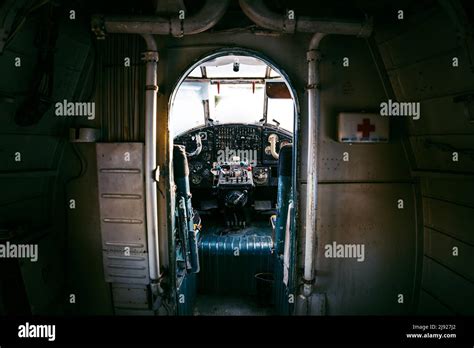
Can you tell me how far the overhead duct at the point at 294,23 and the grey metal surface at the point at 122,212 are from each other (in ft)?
5.59

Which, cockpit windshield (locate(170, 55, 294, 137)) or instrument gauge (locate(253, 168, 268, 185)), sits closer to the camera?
cockpit windshield (locate(170, 55, 294, 137))

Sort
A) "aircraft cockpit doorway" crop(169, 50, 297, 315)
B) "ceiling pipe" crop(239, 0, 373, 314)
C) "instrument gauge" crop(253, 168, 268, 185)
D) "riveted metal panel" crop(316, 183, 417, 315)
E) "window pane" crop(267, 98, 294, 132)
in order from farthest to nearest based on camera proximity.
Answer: "instrument gauge" crop(253, 168, 268, 185) → "window pane" crop(267, 98, 294, 132) → "aircraft cockpit doorway" crop(169, 50, 297, 315) → "riveted metal panel" crop(316, 183, 417, 315) → "ceiling pipe" crop(239, 0, 373, 314)

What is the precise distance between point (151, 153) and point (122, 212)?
76 centimetres

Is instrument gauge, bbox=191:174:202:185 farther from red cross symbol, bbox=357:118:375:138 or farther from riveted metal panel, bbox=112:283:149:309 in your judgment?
red cross symbol, bbox=357:118:375:138

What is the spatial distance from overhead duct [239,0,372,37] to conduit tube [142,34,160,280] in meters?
1.04

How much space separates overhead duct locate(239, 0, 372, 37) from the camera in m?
2.31

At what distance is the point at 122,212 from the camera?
2949 mm

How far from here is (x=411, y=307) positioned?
3.13m

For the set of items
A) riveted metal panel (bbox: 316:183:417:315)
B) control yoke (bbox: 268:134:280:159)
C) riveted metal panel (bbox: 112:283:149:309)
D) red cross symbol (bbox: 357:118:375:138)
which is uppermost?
control yoke (bbox: 268:134:280:159)

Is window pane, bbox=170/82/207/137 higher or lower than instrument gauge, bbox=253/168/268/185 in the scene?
higher

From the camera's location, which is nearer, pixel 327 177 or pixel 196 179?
pixel 327 177

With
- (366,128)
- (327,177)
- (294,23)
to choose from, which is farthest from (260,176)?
(294,23)

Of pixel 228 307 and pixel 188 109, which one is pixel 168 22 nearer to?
pixel 188 109

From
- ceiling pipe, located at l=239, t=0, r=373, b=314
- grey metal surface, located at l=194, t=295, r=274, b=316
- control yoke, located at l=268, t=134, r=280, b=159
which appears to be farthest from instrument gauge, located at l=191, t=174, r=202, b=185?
ceiling pipe, located at l=239, t=0, r=373, b=314
